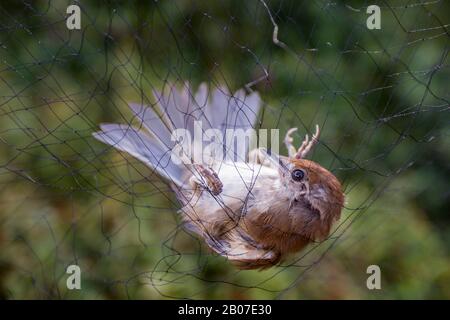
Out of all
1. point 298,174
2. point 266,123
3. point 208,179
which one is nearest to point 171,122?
point 208,179

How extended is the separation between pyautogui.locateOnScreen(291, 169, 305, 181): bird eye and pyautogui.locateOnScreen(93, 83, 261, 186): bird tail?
16cm

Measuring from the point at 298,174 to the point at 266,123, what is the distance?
2.06 ft

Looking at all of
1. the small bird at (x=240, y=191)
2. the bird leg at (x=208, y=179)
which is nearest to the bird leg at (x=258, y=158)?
the small bird at (x=240, y=191)

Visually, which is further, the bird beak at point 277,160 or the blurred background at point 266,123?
the blurred background at point 266,123

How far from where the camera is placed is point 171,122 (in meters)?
2.06

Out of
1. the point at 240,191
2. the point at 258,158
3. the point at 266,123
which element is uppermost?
the point at 266,123

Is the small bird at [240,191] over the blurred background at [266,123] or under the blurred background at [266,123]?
under

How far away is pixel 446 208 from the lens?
3.29 metres

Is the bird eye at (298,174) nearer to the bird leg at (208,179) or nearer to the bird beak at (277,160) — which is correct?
the bird beak at (277,160)

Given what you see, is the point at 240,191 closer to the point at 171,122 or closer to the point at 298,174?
the point at 298,174

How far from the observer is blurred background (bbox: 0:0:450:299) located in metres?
2.75

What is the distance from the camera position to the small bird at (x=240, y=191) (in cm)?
196

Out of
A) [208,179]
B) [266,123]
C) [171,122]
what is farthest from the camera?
[266,123]

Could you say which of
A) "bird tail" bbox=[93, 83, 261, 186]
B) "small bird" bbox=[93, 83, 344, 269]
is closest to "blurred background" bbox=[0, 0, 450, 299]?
"bird tail" bbox=[93, 83, 261, 186]
